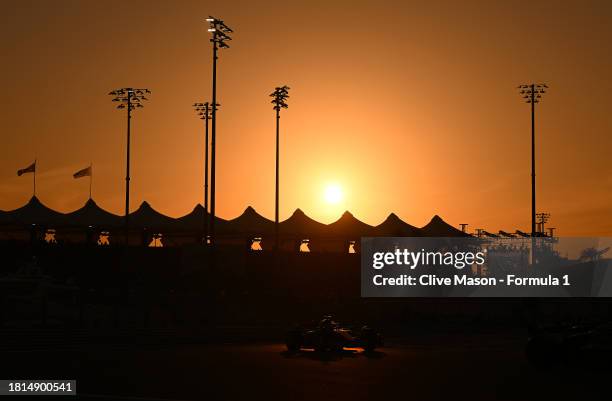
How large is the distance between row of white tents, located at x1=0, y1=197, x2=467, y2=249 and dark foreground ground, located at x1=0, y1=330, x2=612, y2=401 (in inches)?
1392

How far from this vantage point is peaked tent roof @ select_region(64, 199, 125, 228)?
6550 cm

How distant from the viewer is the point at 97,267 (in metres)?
57.8

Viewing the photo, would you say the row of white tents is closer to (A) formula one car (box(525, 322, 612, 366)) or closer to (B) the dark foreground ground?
(B) the dark foreground ground

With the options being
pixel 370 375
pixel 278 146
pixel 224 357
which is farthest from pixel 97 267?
pixel 370 375

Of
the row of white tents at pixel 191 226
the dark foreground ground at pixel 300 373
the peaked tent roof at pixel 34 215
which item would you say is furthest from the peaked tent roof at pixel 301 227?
the dark foreground ground at pixel 300 373

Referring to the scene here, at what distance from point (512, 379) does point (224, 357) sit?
9.81 m

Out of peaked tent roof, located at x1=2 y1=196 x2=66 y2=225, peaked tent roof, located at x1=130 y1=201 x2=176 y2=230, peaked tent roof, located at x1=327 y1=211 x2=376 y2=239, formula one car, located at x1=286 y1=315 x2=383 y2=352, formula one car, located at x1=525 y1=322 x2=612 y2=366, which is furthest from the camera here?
peaked tent roof, located at x1=327 y1=211 x2=376 y2=239

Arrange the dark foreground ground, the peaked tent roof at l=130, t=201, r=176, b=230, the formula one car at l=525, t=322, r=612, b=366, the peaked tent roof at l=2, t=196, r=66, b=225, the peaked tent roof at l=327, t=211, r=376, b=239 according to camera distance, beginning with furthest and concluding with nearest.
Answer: the peaked tent roof at l=327, t=211, r=376, b=239
the peaked tent roof at l=130, t=201, r=176, b=230
the peaked tent roof at l=2, t=196, r=66, b=225
the formula one car at l=525, t=322, r=612, b=366
the dark foreground ground

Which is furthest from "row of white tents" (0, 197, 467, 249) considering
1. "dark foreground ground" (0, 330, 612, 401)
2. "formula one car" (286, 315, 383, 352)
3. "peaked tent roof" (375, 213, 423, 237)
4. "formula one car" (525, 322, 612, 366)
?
"formula one car" (525, 322, 612, 366)

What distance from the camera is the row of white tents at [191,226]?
64625 millimetres

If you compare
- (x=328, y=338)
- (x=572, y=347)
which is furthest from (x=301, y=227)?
(x=572, y=347)

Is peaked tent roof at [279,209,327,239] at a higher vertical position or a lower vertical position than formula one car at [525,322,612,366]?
higher

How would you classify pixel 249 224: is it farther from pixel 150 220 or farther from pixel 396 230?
pixel 396 230

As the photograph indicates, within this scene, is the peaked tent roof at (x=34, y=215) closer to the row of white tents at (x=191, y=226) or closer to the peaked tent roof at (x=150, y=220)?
the row of white tents at (x=191, y=226)
